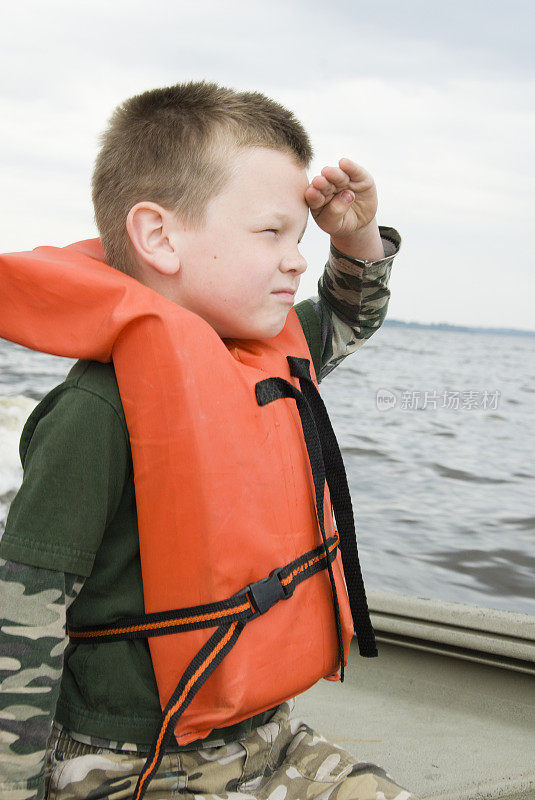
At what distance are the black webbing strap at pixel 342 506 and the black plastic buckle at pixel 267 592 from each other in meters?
0.25

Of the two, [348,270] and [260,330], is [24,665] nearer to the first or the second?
[260,330]

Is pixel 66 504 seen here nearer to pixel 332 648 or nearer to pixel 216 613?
pixel 216 613

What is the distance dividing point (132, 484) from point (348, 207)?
71 cm

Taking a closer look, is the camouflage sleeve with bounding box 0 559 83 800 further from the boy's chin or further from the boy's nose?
the boy's nose

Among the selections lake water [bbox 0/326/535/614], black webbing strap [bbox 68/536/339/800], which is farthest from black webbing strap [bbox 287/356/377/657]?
lake water [bbox 0/326/535/614]

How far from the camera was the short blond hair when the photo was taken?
1.37m

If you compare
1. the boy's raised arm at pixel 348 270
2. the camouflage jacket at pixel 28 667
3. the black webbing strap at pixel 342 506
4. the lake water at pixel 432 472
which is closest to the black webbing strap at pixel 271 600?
the black webbing strap at pixel 342 506

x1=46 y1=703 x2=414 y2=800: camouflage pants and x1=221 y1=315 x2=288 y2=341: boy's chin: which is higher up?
x1=221 y1=315 x2=288 y2=341: boy's chin

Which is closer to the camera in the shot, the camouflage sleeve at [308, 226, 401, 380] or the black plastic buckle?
the black plastic buckle

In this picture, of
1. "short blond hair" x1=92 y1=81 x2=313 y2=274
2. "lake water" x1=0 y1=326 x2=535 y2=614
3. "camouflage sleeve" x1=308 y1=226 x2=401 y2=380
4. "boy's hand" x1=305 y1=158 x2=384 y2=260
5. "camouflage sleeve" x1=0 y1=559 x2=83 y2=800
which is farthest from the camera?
"lake water" x1=0 y1=326 x2=535 y2=614

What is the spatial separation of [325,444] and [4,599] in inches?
25.7

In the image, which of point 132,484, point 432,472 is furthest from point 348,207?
point 432,472

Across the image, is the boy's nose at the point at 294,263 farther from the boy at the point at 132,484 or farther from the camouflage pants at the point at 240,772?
the camouflage pants at the point at 240,772

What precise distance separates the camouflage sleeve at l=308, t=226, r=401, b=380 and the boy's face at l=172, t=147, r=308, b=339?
34cm
